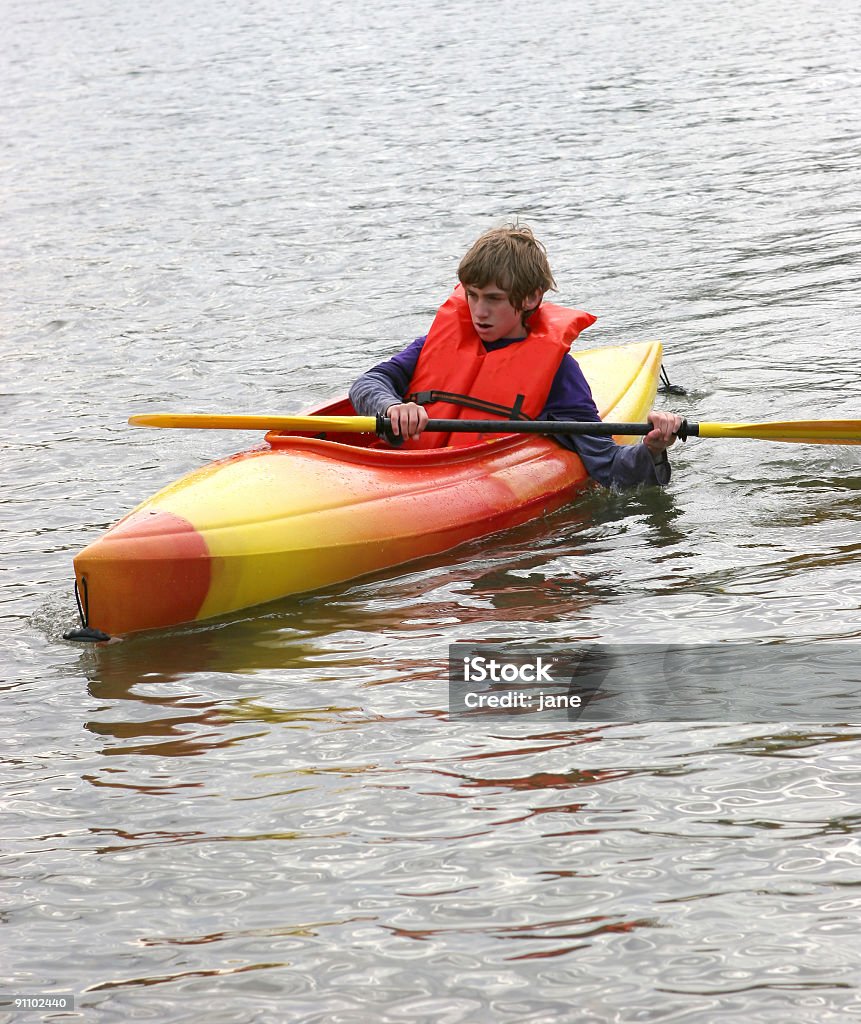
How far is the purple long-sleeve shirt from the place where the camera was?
504 centimetres

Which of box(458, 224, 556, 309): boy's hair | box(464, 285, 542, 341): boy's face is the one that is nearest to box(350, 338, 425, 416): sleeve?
box(464, 285, 542, 341): boy's face

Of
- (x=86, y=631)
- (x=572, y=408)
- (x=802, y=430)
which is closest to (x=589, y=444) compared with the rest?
(x=572, y=408)

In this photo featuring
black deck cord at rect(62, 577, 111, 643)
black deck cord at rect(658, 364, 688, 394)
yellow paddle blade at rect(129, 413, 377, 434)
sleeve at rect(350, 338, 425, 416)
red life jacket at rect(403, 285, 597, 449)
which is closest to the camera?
black deck cord at rect(62, 577, 111, 643)

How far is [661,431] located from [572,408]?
427 mm

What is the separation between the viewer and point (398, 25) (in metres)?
21.0

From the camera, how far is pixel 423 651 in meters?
4.06

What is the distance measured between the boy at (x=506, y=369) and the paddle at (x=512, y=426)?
0.34 ft

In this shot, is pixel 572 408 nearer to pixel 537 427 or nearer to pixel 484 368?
pixel 537 427

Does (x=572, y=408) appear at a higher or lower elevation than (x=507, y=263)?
lower

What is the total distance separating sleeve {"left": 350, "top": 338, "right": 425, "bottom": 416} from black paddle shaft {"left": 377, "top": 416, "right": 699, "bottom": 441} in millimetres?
211

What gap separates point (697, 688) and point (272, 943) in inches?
55.9

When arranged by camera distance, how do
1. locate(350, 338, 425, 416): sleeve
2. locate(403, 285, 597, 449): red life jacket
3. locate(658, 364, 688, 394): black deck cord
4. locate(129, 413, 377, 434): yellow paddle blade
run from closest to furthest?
1. locate(129, 413, 377, 434): yellow paddle blade
2. locate(350, 338, 425, 416): sleeve
3. locate(403, 285, 597, 449): red life jacket
4. locate(658, 364, 688, 394): black deck cord

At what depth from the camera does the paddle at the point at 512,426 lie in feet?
15.5

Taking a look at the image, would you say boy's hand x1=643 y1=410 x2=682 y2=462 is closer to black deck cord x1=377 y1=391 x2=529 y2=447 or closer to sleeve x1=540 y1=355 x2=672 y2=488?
sleeve x1=540 y1=355 x2=672 y2=488
